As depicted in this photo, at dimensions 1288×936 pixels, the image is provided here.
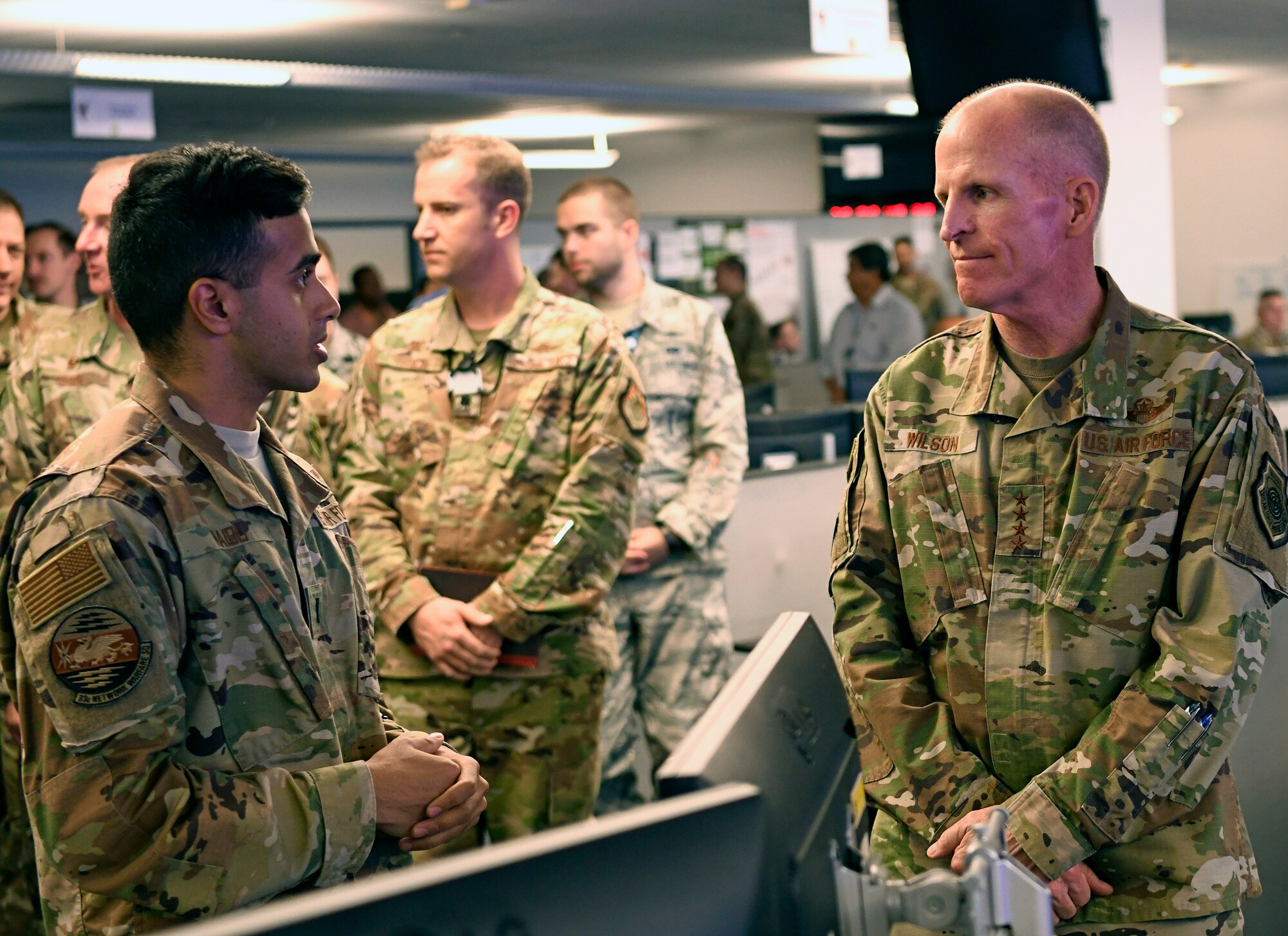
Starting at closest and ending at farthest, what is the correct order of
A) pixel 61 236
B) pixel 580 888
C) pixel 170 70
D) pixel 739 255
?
1. pixel 580 888
2. pixel 61 236
3. pixel 170 70
4. pixel 739 255

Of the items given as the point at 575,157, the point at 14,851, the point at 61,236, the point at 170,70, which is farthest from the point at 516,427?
the point at 575,157

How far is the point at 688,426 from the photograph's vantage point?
12.2ft

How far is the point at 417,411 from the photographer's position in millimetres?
2785

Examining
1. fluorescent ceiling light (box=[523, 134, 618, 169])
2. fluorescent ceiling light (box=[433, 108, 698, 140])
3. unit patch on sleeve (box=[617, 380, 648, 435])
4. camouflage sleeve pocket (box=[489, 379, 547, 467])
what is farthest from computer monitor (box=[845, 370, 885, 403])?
fluorescent ceiling light (box=[523, 134, 618, 169])

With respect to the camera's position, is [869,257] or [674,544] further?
[869,257]

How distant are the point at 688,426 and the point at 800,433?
511 millimetres

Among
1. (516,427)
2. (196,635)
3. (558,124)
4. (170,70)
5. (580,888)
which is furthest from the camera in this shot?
(558,124)

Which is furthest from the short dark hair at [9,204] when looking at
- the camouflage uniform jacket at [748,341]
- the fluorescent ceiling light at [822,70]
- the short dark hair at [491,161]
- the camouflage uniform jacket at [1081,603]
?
the fluorescent ceiling light at [822,70]

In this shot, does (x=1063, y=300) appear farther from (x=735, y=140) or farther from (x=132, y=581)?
(x=735, y=140)

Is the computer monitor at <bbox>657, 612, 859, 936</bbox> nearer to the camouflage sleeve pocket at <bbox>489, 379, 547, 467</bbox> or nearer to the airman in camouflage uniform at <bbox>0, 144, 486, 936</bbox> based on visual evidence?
the airman in camouflage uniform at <bbox>0, 144, 486, 936</bbox>

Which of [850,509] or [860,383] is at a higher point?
[860,383]

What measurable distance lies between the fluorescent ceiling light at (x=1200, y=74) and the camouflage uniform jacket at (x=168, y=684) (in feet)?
37.3

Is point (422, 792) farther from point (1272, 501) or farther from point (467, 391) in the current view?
point (467, 391)

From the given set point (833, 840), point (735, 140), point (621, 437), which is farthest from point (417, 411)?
point (735, 140)
